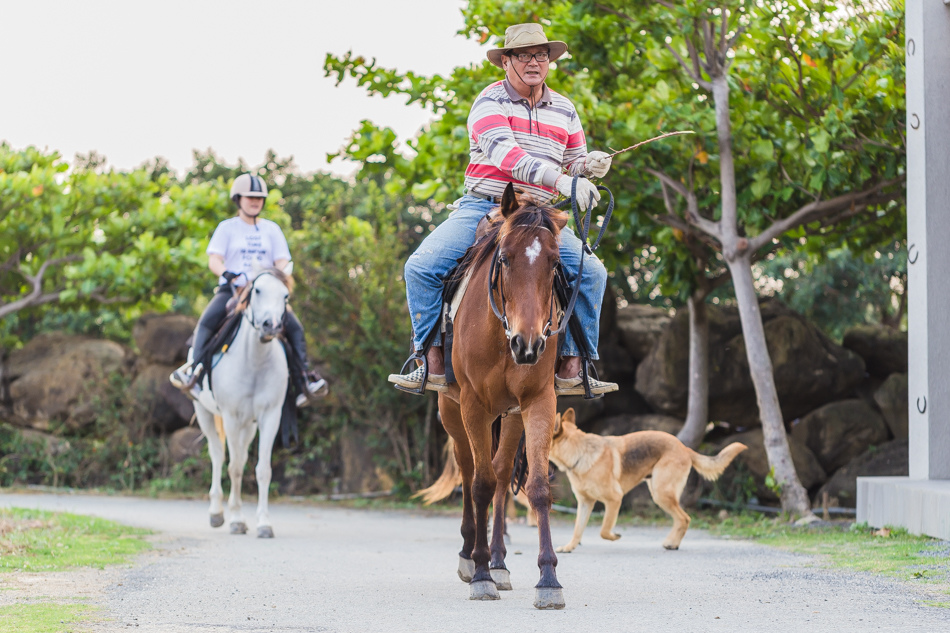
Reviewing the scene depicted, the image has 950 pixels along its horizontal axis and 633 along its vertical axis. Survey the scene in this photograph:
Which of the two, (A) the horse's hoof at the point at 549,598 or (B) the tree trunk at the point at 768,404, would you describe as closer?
(A) the horse's hoof at the point at 549,598

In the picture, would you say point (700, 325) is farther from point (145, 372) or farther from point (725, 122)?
point (145, 372)

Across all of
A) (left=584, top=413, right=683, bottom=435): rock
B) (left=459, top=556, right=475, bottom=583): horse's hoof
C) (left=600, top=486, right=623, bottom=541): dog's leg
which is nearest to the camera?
(left=459, top=556, right=475, bottom=583): horse's hoof

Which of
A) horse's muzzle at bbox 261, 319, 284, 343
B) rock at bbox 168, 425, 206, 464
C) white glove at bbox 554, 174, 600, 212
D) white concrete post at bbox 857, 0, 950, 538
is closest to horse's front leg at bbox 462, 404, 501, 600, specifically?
white glove at bbox 554, 174, 600, 212

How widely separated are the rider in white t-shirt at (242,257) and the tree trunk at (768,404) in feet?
16.5

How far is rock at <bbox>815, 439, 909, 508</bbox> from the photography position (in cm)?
1341

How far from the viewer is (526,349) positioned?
5.10 m

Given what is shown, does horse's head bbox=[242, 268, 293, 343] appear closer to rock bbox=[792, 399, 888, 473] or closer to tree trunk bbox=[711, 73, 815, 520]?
tree trunk bbox=[711, 73, 815, 520]

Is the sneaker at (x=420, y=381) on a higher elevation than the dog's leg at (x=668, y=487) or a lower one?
higher

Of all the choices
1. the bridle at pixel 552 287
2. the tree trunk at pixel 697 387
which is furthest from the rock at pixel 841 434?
the bridle at pixel 552 287

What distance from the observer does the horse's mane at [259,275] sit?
10375 mm

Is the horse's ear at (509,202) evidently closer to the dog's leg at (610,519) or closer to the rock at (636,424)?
the dog's leg at (610,519)

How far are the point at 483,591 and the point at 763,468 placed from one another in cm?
958

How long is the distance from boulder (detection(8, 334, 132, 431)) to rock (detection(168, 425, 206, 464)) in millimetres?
1625

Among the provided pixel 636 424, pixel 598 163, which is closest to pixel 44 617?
pixel 598 163
